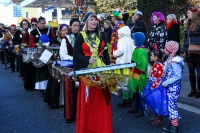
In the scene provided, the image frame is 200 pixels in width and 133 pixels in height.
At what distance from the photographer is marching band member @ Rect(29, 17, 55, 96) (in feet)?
24.7

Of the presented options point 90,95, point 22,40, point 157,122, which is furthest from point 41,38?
point 157,122

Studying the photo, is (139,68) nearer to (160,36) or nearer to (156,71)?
(156,71)

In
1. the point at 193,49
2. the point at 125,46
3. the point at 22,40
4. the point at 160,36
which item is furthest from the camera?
the point at 22,40

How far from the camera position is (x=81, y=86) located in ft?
14.8

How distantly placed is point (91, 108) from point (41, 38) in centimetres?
347

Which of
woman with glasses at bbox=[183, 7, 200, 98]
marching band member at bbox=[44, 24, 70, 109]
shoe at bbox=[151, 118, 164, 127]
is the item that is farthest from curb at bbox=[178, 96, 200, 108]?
marching band member at bbox=[44, 24, 70, 109]

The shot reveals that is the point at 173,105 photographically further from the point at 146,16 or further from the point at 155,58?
the point at 146,16

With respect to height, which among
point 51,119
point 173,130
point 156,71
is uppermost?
point 156,71

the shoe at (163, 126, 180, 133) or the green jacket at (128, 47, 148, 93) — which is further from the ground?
the green jacket at (128, 47, 148, 93)

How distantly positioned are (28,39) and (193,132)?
566cm

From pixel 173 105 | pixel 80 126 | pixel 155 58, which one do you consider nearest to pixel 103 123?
pixel 80 126

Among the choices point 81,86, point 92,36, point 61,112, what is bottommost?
point 61,112

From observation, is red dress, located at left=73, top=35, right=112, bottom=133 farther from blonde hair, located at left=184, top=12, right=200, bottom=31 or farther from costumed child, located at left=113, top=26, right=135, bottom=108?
blonde hair, located at left=184, top=12, right=200, bottom=31

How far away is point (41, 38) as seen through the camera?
736 cm
